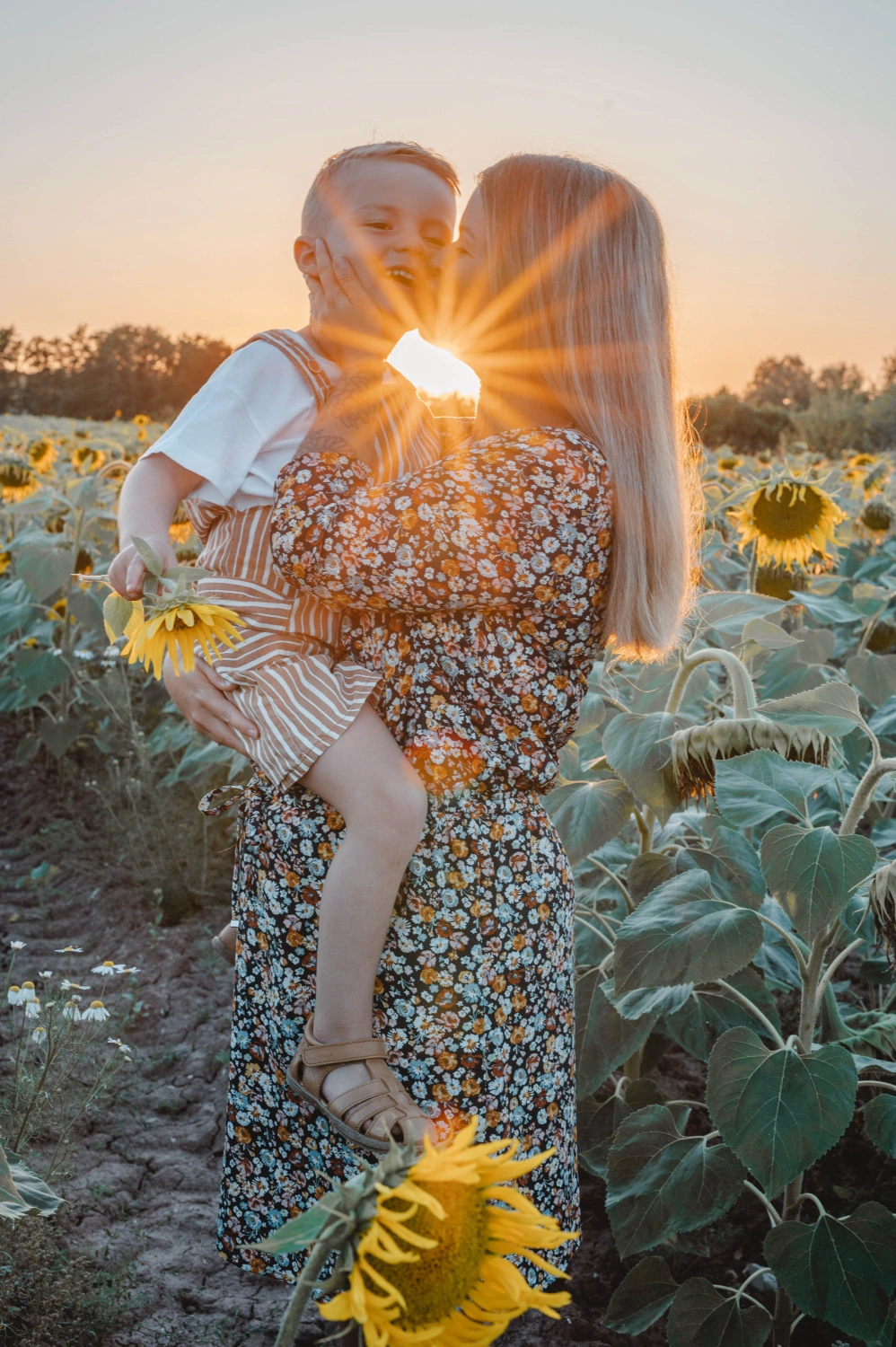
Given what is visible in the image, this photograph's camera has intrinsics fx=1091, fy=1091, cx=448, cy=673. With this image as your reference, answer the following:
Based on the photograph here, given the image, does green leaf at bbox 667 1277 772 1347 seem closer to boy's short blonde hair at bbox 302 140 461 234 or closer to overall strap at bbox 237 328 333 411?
overall strap at bbox 237 328 333 411

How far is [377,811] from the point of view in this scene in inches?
55.7

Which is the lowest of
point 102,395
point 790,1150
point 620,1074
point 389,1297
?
point 620,1074

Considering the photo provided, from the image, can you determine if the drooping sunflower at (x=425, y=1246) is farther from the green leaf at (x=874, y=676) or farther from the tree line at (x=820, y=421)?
the tree line at (x=820, y=421)

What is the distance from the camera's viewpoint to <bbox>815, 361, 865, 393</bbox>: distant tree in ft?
72.2

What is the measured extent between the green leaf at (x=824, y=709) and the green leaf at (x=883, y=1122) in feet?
2.09

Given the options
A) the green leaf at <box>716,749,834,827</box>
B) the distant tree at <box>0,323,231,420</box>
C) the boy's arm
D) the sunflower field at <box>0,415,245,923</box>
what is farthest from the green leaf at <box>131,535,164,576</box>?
the distant tree at <box>0,323,231,420</box>

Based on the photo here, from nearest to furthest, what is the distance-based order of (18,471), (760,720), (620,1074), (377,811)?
(377,811), (760,720), (620,1074), (18,471)

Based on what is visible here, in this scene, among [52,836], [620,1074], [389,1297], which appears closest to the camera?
[389,1297]

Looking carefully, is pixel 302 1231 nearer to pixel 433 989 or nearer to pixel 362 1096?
pixel 362 1096

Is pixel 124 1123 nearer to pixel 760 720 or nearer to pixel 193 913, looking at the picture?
pixel 193 913

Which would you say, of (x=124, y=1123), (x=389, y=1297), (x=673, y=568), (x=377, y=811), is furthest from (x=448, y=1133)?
(x=124, y=1123)

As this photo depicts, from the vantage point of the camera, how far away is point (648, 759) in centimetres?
188

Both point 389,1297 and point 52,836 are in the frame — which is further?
point 52,836

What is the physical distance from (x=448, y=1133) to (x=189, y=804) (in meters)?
3.18
